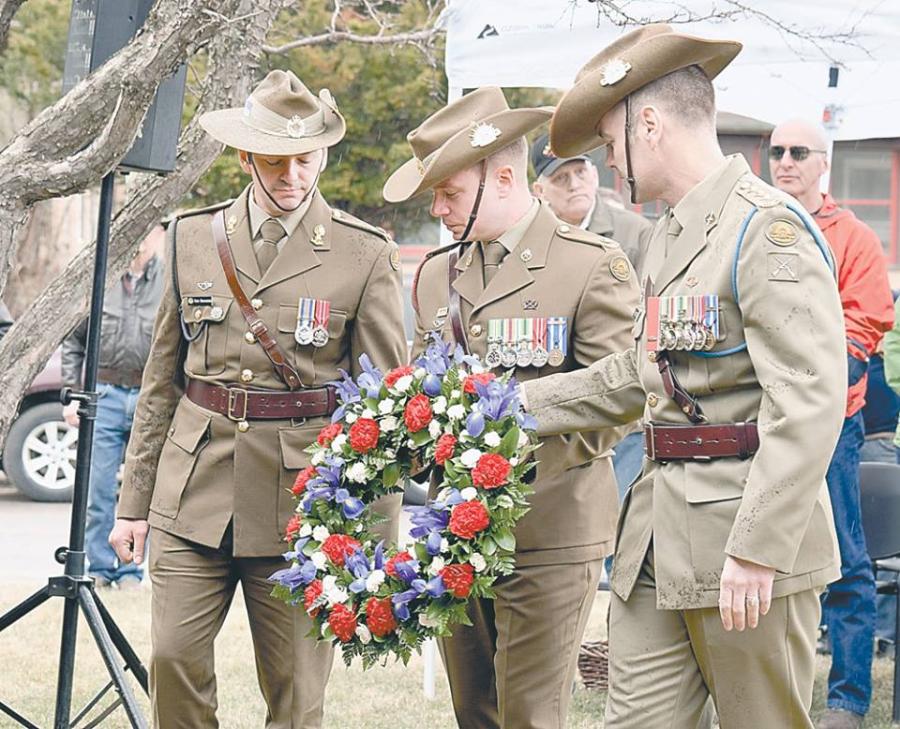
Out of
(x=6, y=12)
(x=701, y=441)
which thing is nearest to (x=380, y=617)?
(x=701, y=441)

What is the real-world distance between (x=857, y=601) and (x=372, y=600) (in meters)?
3.19

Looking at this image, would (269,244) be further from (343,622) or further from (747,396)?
(747,396)

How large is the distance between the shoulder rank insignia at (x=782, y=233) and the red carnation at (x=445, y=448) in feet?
2.99

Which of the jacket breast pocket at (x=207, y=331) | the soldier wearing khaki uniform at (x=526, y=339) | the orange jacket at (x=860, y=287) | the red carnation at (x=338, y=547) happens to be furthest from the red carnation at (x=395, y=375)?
the orange jacket at (x=860, y=287)

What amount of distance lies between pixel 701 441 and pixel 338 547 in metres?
0.94

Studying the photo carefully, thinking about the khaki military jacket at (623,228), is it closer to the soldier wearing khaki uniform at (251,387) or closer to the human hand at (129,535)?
the soldier wearing khaki uniform at (251,387)

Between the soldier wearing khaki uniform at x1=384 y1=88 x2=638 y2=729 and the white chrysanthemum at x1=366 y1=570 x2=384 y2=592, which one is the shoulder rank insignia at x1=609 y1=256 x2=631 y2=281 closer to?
the soldier wearing khaki uniform at x1=384 y1=88 x2=638 y2=729

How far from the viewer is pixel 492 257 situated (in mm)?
4637

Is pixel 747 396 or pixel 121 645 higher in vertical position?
pixel 747 396

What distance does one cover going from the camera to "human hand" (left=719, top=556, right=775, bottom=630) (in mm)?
3363

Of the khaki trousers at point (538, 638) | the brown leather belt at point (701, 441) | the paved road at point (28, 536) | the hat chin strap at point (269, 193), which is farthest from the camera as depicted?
the paved road at point (28, 536)

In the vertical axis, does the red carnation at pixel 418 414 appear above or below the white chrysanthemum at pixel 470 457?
above

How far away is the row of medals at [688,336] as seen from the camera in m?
3.52

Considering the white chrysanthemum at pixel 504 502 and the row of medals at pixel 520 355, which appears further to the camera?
the row of medals at pixel 520 355
